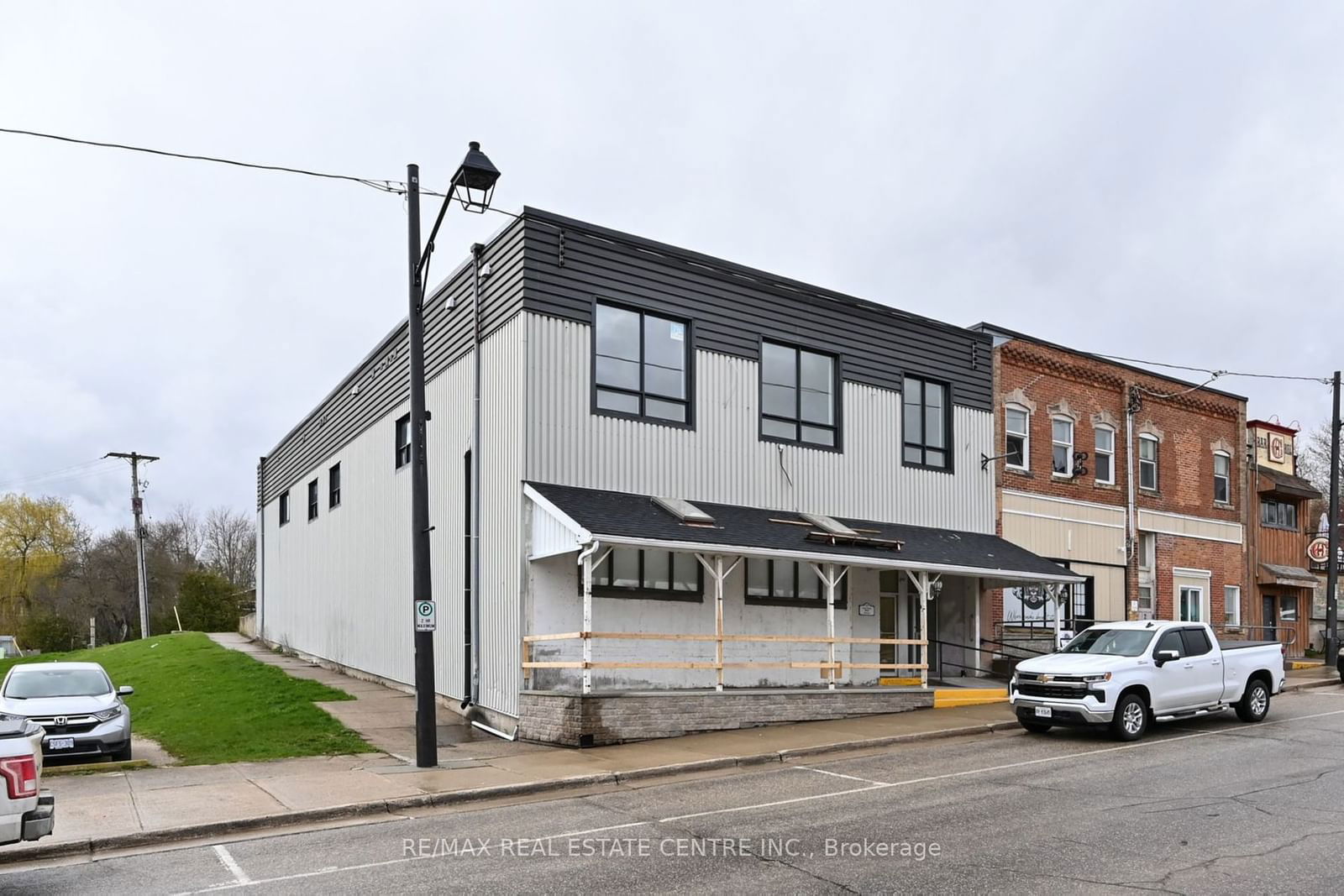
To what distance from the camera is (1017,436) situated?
25.3 meters

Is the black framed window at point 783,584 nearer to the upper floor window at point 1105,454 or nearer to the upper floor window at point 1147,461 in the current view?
the upper floor window at point 1105,454

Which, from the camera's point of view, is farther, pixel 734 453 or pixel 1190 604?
pixel 1190 604

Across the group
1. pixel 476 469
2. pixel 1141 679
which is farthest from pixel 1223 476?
pixel 476 469

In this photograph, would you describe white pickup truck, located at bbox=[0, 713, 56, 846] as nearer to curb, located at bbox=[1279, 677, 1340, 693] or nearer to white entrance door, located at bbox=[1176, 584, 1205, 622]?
curb, located at bbox=[1279, 677, 1340, 693]

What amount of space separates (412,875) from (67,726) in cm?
855

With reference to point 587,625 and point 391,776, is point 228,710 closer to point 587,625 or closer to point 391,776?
point 391,776

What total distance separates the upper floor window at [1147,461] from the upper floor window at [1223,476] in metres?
3.12

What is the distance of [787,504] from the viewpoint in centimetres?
2044

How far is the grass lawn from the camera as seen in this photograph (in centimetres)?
1586

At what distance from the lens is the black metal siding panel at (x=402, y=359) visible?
1827 centimetres

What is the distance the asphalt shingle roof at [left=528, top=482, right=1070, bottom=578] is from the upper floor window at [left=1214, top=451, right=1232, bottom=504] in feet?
34.0

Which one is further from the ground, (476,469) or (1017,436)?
(1017,436)

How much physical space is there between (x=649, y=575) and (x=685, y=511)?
1.29m

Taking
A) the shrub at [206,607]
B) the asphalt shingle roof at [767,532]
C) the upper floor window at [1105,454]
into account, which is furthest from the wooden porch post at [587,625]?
the shrub at [206,607]
